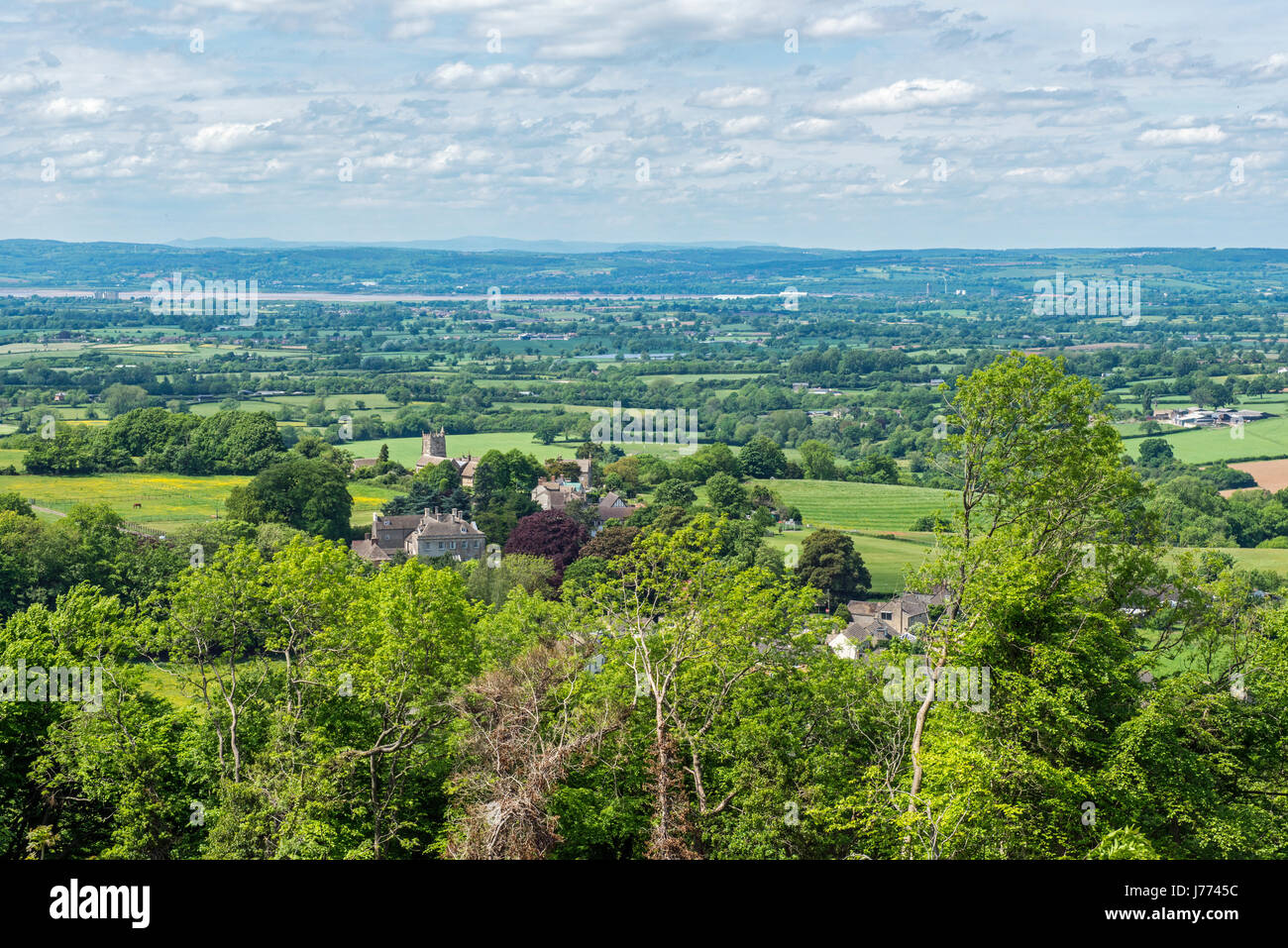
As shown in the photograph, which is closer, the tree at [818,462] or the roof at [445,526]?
the roof at [445,526]

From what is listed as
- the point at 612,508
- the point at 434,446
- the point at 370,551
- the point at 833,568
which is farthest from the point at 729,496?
the point at 434,446

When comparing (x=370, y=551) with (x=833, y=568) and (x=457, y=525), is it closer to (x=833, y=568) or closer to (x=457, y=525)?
(x=457, y=525)

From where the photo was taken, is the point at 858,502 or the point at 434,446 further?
the point at 434,446

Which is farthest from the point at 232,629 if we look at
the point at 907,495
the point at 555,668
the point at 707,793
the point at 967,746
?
the point at 907,495

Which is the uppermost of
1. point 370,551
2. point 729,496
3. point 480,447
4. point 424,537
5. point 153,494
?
point 480,447

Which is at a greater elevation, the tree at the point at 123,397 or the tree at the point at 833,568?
the tree at the point at 123,397

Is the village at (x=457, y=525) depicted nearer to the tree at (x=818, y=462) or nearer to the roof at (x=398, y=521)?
the roof at (x=398, y=521)

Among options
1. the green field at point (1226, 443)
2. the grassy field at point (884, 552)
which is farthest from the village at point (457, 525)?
the green field at point (1226, 443)
